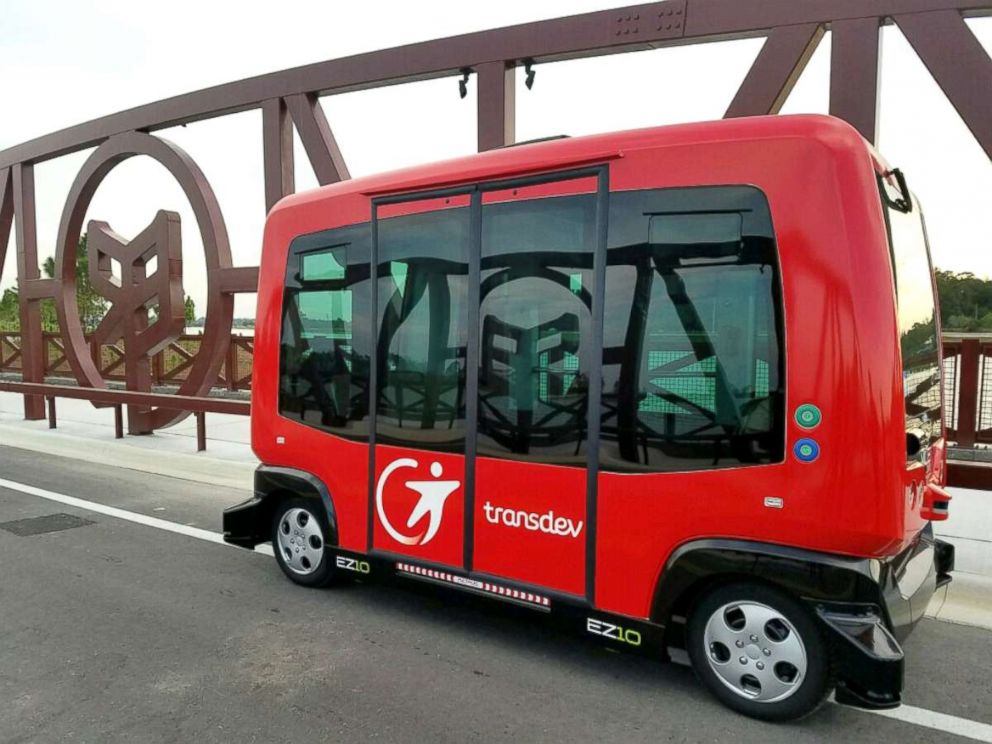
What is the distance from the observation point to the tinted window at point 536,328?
3.53 m

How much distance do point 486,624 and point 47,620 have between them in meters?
2.58

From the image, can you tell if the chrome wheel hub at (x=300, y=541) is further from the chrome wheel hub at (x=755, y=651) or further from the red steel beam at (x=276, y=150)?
the red steel beam at (x=276, y=150)

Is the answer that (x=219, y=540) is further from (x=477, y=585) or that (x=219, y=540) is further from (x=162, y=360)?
(x=162, y=360)

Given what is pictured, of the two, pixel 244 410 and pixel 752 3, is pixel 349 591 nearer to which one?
pixel 244 410

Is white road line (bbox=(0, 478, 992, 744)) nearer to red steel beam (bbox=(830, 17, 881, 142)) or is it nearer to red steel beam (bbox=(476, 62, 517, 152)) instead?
red steel beam (bbox=(830, 17, 881, 142))

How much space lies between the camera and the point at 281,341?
491cm

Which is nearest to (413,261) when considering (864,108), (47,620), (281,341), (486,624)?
(281,341)

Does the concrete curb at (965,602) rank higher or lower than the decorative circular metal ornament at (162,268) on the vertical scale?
lower

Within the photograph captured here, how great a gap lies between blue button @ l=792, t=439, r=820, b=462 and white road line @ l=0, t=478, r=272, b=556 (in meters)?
4.18

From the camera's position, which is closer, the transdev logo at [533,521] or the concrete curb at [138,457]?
the transdev logo at [533,521]

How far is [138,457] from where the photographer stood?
9820 millimetres

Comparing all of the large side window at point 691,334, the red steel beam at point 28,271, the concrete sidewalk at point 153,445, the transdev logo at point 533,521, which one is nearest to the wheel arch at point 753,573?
the large side window at point 691,334

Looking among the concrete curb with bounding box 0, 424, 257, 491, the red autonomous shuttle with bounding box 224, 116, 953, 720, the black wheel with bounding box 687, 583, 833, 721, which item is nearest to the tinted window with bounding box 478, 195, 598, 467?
the red autonomous shuttle with bounding box 224, 116, 953, 720

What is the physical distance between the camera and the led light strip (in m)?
3.69
